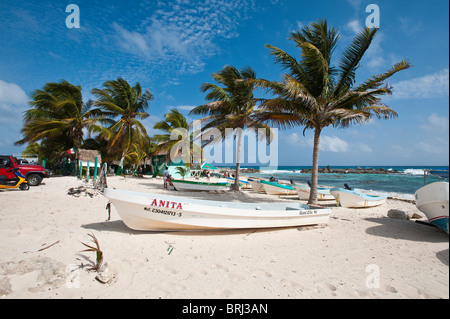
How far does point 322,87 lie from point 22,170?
1689 cm

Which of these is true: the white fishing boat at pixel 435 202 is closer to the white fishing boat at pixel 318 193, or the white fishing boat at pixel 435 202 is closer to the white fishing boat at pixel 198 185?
the white fishing boat at pixel 318 193

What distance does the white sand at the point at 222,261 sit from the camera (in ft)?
10.5

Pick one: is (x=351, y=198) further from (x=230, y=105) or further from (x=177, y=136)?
(x=177, y=136)

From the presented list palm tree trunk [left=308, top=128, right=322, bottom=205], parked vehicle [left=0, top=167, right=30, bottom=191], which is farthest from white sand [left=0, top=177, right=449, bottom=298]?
parked vehicle [left=0, top=167, right=30, bottom=191]

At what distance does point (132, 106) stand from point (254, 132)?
47.5 ft

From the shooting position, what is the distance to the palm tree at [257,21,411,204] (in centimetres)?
869

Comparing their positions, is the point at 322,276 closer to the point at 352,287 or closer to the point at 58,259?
the point at 352,287

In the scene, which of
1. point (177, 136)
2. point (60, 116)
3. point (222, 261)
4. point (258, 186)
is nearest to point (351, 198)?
point (258, 186)

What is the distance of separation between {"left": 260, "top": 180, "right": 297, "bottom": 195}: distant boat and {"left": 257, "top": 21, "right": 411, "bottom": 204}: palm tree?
618 cm

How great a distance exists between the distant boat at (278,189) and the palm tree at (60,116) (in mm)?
16948

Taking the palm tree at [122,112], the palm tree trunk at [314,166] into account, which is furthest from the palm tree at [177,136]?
the palm tree trunk at [314,166]

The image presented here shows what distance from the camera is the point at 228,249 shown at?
194 inches
